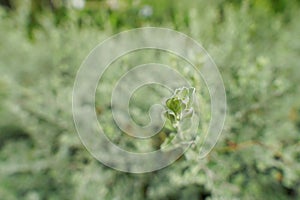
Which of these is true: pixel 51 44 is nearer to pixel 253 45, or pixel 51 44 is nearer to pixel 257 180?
pixel 253 45

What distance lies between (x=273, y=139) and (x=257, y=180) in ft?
0.54

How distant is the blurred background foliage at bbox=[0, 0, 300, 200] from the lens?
3.47 ft

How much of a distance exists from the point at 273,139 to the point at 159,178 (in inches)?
15.7

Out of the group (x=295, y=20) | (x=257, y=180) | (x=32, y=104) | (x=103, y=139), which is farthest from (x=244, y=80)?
(x=32, y=104)

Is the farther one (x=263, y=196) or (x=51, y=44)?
(x=51, y=44)

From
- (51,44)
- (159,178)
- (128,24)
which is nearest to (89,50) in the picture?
(51,44)

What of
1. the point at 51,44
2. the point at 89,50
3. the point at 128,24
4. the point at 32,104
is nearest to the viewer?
the point at 32,104

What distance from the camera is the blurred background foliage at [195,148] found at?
3.47 ft

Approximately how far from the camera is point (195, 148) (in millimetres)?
854

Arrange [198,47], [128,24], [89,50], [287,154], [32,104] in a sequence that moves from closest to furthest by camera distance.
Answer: [287,154], [198,47], [32,104], [89,50], [128,24]

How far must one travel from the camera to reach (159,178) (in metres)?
1.15

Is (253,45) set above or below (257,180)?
above

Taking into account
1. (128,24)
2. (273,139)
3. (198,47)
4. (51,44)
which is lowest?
(273,139)

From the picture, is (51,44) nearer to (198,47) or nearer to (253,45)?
(198,47)
